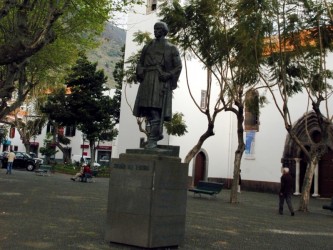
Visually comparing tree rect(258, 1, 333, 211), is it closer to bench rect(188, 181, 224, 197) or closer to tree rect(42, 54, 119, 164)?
bench rect(188, 181, 224, 197)

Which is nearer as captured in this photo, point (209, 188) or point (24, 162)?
point (209, 188)

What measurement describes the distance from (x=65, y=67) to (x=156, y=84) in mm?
23089

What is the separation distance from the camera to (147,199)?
318 inches

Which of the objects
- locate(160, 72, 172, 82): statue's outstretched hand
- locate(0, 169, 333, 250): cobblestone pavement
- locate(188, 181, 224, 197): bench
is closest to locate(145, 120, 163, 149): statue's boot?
locate(160, 72, 172, 82): statue's outstretched hand

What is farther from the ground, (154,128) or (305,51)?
(305,51)

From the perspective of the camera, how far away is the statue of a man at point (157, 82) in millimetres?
8914

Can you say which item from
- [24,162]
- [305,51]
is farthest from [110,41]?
[24,162]

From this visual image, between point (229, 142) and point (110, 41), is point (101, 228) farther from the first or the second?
point (229, 142)

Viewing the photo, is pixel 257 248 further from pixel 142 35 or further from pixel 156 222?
pixel 142 35

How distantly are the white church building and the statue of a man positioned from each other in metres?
19.8

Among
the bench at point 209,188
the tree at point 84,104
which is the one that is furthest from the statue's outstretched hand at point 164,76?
the tree at point 84,104

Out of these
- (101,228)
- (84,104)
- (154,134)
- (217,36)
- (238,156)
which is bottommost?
(101,228)

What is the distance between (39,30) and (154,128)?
32.3 ft

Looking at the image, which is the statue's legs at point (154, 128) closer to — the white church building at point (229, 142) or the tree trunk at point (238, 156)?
the tree trunk at point (238, 156)
